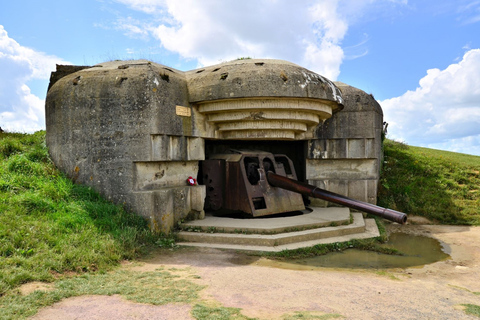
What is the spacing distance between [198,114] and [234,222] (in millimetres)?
1955

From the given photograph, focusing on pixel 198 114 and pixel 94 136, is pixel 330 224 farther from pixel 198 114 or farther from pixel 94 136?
pixel 94 136

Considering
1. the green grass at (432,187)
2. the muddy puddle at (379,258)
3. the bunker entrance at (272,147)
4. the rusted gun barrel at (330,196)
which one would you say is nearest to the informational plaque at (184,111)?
the rusted gun barrel at (330,196)

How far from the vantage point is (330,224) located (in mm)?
5906

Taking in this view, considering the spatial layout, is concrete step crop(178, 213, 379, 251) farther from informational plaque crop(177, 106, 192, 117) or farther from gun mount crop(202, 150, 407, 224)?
informational plaque crop(177, 106, 192, 117)

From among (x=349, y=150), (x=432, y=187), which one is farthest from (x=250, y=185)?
(x=432, y=187)

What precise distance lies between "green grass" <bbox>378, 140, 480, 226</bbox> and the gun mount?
3.15 m

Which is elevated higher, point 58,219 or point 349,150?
point 349,150

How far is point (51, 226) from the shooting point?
4320 millimetres

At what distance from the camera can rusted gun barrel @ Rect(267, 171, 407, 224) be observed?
4.59 meters

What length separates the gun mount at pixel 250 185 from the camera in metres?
6.12

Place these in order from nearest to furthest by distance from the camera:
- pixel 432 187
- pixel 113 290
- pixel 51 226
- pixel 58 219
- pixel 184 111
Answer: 1. pixel 113 290
2. pixel 51 226
3. pixel 58 219
4. pixel 184 111
5. pixel 432 187

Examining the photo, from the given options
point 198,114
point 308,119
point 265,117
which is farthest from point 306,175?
point 198,114

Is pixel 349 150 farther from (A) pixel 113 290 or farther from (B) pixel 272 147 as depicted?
(A) pixel 113 290

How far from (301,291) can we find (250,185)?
3040 mm
